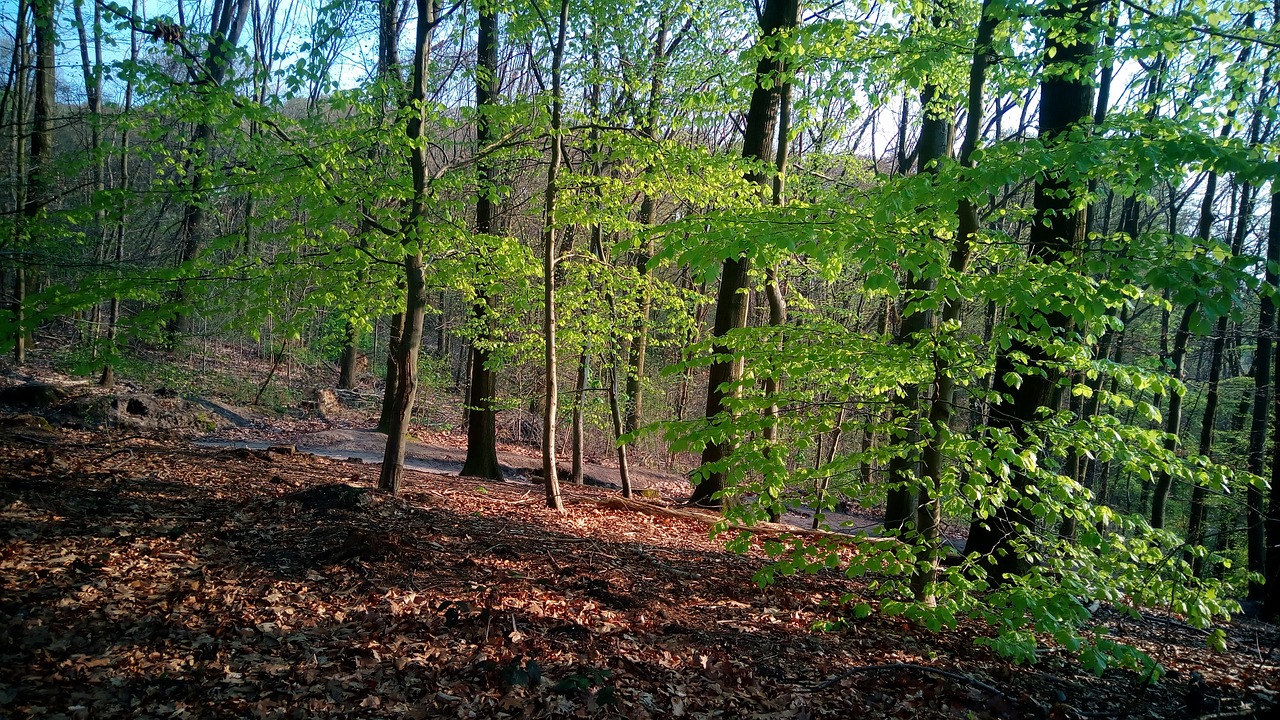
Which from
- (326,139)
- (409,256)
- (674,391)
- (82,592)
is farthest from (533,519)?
(674,391)

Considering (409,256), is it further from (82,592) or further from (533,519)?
(82,592)

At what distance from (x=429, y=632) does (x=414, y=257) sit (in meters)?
4.26

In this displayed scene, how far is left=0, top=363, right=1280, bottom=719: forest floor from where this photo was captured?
135 inches

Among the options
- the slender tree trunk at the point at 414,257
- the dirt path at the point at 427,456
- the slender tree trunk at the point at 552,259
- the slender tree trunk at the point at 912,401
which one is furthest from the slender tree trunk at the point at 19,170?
the slender tree trunk at the point at 912,401

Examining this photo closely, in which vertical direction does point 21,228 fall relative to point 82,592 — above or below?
above

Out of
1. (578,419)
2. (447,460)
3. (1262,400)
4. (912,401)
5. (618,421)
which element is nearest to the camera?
(912,401)

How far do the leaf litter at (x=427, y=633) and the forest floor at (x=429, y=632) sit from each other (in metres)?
0.02

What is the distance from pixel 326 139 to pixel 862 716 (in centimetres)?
701

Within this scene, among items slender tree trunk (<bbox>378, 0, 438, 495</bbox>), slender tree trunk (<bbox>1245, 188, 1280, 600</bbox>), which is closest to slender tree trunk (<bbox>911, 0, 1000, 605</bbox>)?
slender tree trunk (<bbox>378, 0, 438, 495</bbox>)

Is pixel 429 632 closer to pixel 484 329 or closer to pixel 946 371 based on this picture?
pixel 946 371

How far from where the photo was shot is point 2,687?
10.0ft

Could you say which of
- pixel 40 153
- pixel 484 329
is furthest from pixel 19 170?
pixel 484 329

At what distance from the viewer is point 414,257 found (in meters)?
7.01

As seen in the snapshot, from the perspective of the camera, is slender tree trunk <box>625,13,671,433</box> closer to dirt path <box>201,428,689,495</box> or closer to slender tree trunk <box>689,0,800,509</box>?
slender tree trunk <box>689,0,800,509</box>
